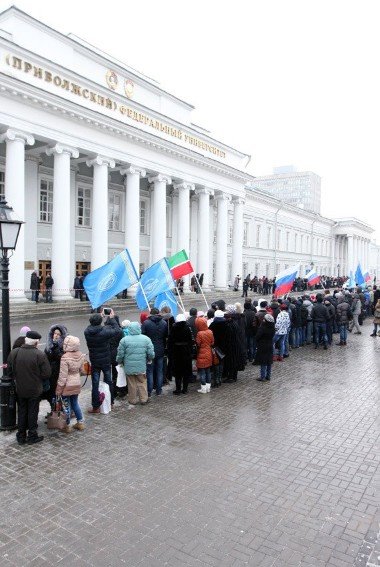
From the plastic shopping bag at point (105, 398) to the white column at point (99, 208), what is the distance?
16.8m

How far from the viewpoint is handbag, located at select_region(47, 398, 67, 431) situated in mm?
6562

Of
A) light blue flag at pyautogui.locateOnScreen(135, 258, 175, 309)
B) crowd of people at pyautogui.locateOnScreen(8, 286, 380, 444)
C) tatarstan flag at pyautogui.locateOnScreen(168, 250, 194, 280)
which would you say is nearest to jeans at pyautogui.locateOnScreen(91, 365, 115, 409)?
crowd of people at pyautogui.locateOnScreen(8, 286, 380, 444)

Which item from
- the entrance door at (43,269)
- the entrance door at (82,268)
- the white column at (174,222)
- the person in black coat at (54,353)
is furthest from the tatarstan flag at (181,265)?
the white column at (174,222)

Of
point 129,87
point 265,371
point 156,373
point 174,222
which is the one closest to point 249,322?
point 265,371

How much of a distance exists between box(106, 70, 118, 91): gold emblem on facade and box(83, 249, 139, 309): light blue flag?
60.8 ft

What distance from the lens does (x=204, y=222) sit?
3238cm

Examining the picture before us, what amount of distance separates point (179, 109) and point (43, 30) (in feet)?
36.1

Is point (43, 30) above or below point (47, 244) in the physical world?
above

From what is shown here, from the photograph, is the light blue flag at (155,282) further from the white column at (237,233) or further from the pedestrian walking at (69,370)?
the white column at (237,233)

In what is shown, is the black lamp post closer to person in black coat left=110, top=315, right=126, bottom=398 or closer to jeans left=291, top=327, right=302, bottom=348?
person in black coat left=110, top=315, right=126, bottom=398

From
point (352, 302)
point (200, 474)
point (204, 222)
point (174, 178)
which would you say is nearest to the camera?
point (200, 474)

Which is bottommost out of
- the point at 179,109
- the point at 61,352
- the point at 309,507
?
the point at 309,507

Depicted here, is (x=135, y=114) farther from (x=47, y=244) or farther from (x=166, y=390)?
(x=166, y=390)

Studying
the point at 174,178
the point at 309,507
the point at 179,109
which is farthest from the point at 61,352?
the point at 179,109
